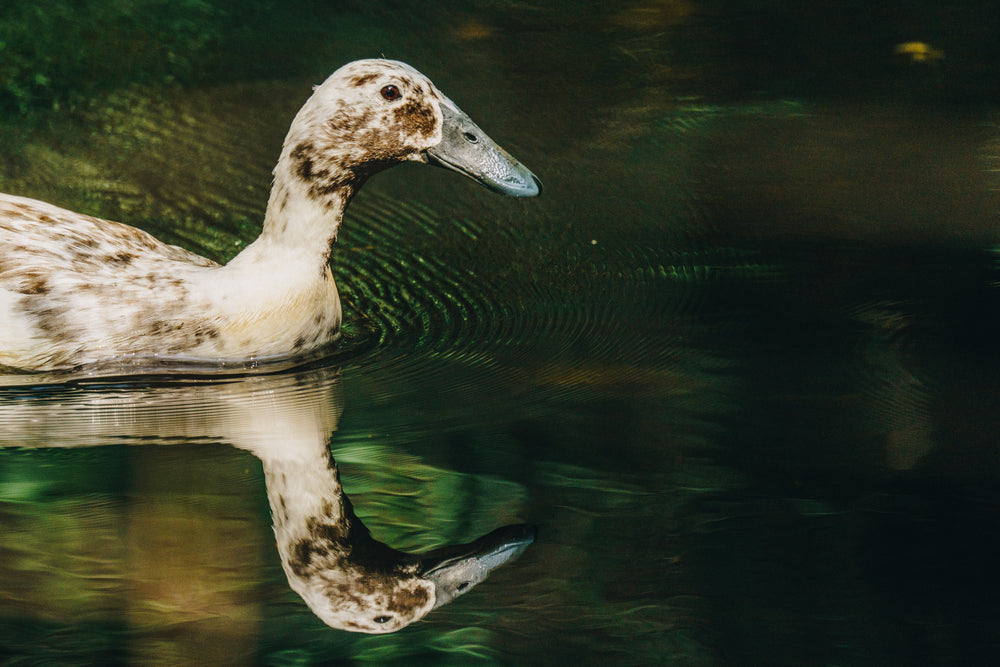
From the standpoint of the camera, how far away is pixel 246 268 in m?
5.50

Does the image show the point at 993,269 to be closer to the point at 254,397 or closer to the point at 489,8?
the point at 254,397

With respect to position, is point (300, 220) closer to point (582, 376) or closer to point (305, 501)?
point (582, 376)

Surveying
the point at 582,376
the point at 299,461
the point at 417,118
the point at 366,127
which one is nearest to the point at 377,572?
the point at 299,461

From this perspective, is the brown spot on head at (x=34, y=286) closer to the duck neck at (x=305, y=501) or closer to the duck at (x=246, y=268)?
the duck at (x=246, y=268)

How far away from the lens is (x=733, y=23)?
10812 mm

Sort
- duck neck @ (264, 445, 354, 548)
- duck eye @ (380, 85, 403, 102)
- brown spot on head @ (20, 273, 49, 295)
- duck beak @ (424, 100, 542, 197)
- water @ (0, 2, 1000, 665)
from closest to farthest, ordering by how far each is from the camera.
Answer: water @ (0, 2, 1000, 665)
duck neck @ (264, 445, 354, 548)
brown spot on head @ (20, 273, 49, 295)
duck eye @ (380, 85, 403, 102)
duck beak @ (424, 100, 542, 197)

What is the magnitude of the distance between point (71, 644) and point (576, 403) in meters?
2.19

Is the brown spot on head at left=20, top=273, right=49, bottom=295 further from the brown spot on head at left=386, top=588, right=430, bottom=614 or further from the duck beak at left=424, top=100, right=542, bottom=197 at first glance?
the brown spot on head at left=386, top=588, right=430, bottom=614

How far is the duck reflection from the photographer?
12.0ft

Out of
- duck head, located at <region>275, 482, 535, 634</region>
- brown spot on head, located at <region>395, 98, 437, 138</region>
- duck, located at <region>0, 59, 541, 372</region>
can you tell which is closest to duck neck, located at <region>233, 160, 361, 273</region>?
duck, located at <region>0, 59, 541, 372</region>

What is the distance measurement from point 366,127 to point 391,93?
0.56ft

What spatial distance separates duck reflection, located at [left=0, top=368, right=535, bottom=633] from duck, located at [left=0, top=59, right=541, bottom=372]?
191mm

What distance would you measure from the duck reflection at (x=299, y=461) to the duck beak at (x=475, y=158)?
102 cm

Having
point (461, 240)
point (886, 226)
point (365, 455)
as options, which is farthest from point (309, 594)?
point (886, 226)
